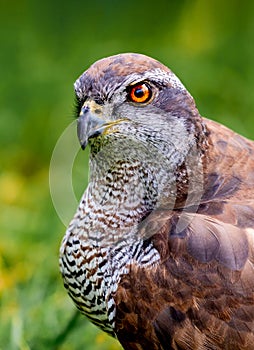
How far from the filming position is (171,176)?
165 inches

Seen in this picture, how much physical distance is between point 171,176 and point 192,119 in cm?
27

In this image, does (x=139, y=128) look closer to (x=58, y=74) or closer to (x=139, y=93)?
(x=139, y=93)

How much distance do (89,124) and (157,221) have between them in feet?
1.71

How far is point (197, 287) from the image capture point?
390cm

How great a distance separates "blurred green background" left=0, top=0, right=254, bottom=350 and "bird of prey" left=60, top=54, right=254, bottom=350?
1.08 meters

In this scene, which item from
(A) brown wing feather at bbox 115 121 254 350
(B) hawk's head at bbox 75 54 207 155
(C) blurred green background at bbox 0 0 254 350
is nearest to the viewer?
(A) brown wing feather at bbox 115 121 254 350

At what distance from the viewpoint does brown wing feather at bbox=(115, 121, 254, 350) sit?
12.7ft

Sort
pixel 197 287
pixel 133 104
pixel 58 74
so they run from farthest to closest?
pixel 58 74 → pixel 133 104 → pixel 197 287

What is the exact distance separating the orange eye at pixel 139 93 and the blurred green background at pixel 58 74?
1559 millimetres

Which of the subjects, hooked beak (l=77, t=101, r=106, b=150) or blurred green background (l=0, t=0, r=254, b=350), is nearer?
hooked beak (l=77, t=101, r=106, b=150)

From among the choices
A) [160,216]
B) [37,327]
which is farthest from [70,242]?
[37,327]

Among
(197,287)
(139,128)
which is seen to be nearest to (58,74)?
(139,128)

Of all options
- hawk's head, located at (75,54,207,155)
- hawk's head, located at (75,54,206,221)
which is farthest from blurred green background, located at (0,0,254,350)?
hawk's head, located at (75,54,207,155)

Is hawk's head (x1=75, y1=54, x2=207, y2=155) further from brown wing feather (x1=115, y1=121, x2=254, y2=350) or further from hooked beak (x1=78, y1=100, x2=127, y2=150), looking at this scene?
brown wing feather (x1=115, y1=121, x2=254, y2=350)
